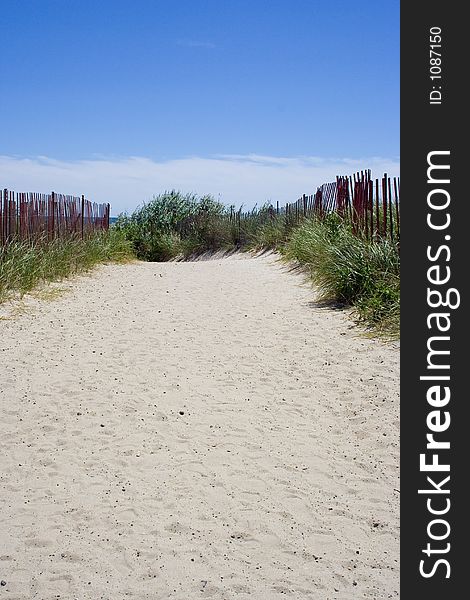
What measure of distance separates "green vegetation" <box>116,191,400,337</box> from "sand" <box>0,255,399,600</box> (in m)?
0.65

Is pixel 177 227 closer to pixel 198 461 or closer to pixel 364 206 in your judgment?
pixel 364 206

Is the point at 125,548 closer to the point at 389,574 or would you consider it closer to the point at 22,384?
the point at 389,574

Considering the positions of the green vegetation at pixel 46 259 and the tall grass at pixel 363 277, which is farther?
the green vegetation at pixel 46 259

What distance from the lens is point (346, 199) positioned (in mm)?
13703

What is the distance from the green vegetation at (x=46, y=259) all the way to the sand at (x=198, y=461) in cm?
188

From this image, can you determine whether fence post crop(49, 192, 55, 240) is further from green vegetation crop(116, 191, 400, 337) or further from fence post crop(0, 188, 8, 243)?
green vegetation crop(116, 191, 400, 337)

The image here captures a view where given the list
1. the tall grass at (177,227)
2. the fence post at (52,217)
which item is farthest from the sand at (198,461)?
the tall grass at (177,227)

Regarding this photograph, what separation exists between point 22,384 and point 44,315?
10.3 feet

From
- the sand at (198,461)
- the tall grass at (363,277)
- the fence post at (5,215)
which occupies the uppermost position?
the fence post at (5,215)

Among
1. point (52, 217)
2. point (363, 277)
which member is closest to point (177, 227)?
point (52, 217)

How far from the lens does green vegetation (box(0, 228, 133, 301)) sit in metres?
10.6

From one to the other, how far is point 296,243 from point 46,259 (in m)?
5.37

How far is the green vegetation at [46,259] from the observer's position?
10.6 m

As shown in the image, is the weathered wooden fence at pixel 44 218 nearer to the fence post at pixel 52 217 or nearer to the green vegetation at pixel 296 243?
the fence post at pixel 52 217
